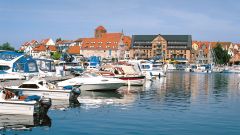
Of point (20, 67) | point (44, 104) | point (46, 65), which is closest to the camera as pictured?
point (44, 104)

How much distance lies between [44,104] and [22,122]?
93.0 inches

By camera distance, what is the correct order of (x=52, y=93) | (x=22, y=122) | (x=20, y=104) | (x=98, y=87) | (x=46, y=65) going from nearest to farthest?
(x=22, y=122)
(x=20, y=104)
(x=52, y=93)
(x=98, y=87)
(x=46, y=65)

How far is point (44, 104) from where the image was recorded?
26828 mm

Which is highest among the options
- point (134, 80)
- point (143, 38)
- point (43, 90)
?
point (143, 38)

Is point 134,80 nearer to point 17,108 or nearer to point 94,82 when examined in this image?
point 94,82

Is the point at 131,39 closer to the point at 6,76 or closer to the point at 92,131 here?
the point at 6,76

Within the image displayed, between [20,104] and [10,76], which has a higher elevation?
[10,76]

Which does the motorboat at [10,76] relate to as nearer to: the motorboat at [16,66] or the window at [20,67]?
the motorboat at [16,66]

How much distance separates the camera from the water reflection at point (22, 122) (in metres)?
23.6

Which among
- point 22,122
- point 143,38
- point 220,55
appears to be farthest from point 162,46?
point 22,122

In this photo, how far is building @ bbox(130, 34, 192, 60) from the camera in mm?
178462

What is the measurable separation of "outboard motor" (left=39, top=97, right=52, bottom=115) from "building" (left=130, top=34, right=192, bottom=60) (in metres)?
150

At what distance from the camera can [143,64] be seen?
3408 inches

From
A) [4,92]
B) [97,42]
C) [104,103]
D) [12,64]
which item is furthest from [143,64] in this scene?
[97,42]
